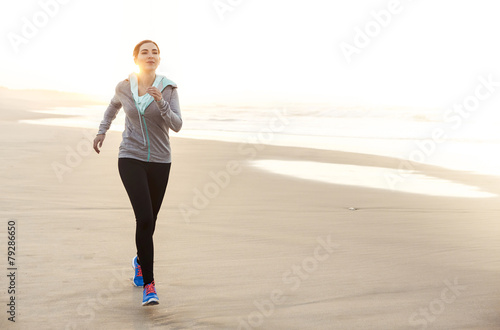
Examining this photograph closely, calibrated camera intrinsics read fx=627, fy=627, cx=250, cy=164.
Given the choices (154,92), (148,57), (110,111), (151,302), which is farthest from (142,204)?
(148,57)

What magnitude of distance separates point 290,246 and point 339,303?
5.75 ft

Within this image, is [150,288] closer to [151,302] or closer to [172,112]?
[151,302]

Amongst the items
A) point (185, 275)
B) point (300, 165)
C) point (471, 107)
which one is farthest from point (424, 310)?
point (471, 107)

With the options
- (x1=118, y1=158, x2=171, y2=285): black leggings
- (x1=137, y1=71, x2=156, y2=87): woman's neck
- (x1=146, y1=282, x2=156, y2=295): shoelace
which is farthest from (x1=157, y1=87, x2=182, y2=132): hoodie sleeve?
(x1=146, y1=282, x2=156, y2=295): shoelace

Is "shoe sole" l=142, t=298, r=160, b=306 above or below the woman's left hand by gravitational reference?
below

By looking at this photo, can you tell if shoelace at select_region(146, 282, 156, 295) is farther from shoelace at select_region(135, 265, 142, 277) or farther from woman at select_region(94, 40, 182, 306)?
shoelace at select_region(135, 265, 142, 277)

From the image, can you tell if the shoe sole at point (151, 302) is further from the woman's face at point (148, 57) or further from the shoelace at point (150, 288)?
the woman's face at point (148, 57)

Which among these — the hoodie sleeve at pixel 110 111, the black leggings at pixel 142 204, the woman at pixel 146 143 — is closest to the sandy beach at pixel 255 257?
the black leggings at pixel 142 204

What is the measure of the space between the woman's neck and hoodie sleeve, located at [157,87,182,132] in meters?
0.18

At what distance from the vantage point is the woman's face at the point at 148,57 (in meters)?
4.51

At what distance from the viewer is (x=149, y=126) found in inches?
176

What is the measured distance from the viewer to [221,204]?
28.1ft

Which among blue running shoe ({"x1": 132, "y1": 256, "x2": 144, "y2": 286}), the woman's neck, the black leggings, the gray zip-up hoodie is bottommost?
blue running shoe ({"x1": 132, "y1": 256, "x2": 144, "y2": 286})

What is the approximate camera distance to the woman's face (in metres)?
4.51
